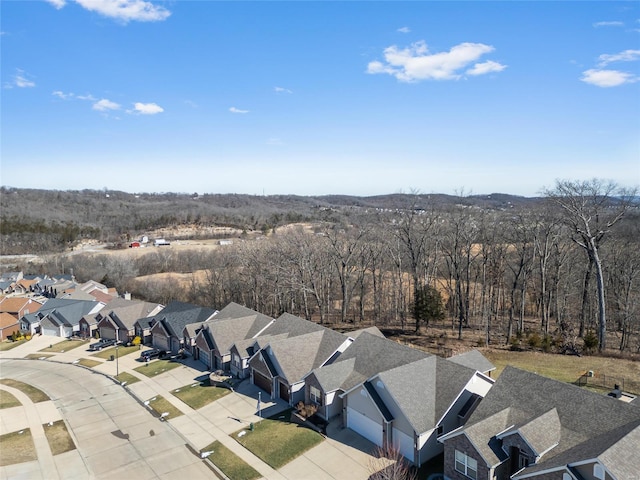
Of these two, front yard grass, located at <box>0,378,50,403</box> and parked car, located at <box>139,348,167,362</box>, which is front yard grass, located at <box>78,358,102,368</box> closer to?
parked car, located at <box>139,348,167,362</box>

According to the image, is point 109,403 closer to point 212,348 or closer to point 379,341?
point 212,348

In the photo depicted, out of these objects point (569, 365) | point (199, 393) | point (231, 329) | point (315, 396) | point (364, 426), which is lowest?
point (199, 393)

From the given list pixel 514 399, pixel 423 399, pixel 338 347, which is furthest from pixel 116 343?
pixel 514 399

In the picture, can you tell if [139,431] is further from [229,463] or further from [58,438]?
[229,463]

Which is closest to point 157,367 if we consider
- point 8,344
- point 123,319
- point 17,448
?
point 17,448

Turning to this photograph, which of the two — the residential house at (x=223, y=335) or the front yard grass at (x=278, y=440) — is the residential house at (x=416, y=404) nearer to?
the front yard grass at (x=278, y=440)

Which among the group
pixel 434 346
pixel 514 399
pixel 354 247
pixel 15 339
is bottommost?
pixel 15 339

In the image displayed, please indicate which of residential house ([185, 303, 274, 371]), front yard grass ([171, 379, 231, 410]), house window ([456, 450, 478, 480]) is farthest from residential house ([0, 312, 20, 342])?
house window ([456, 450, 478, 480])
